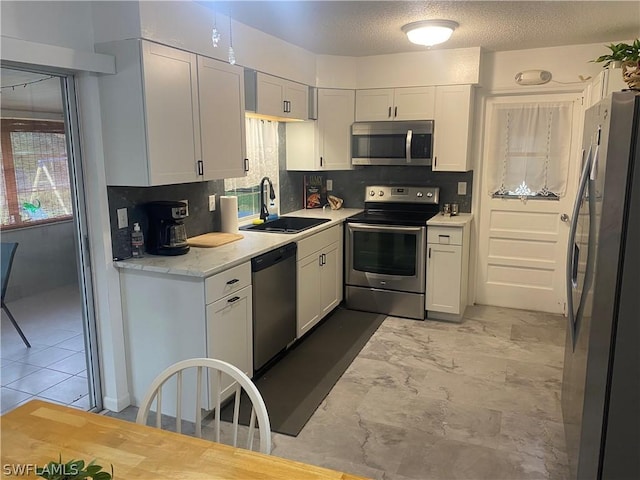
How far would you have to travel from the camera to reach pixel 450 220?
430 centimetres

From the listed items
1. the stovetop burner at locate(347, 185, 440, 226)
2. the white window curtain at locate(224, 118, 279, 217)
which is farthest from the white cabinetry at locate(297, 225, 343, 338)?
the white window curtain at locate(224, 118, 279, 217)

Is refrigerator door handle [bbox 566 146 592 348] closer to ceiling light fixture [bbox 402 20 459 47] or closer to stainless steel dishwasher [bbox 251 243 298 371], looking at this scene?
ceiling light fixture [bbox 402 20 459 47]

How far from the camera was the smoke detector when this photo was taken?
13.9ft

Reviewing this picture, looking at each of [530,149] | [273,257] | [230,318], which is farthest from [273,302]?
[530,149]

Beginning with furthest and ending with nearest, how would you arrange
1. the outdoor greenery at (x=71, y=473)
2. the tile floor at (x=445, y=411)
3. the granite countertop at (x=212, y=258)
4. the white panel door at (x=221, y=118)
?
the white panel door at (x=221, y=118) → the granite countertop at (x=212, y=258) → the tile floor at (x=445, y=411) → the outdoor greenery at (x=71, y=473)

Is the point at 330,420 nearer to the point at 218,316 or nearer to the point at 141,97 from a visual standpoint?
the point at 218,316

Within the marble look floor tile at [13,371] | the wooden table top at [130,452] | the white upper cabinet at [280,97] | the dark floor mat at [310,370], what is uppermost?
the white upper cabinet at [280,97]

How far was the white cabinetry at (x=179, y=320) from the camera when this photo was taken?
265 centimetres

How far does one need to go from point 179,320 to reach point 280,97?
2.04 meters

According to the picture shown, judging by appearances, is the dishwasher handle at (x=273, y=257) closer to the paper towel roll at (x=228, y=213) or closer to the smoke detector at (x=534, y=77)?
the paper towel roll at (x=228, y=213)

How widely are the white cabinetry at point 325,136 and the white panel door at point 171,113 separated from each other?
1.84 metres

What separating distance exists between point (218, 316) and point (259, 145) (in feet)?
6.59

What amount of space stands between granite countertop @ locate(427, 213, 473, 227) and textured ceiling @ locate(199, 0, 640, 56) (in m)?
1.48

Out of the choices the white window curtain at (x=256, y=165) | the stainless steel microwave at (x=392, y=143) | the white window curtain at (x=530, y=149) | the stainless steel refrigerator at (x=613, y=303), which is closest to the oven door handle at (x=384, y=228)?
the stainless steel microwave at (x=392, y=143)
